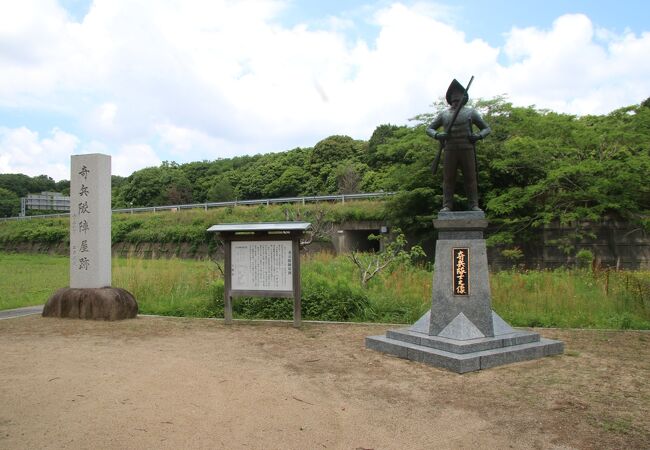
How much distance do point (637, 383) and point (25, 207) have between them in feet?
173

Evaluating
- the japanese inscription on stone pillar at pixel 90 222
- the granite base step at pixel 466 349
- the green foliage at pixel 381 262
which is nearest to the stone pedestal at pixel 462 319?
the granite base step at pixel 466 349

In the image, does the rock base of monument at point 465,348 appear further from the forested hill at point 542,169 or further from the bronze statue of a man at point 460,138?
the forested hill at point 542,169

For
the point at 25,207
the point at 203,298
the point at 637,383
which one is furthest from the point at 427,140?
the point at 25,207

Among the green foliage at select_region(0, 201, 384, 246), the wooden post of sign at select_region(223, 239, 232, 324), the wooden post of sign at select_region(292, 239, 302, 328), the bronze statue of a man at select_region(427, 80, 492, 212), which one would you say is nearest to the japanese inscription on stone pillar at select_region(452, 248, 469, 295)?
the bronze statue of a man at select_region(427, 80, 492, 212)

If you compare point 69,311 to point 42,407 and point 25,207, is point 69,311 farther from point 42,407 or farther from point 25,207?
point 25,207

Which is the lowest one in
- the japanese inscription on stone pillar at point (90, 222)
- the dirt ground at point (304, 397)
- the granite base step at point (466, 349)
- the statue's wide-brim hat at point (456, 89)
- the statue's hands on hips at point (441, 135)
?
the dirt ground at point (304, 397)

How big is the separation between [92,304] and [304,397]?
560 centimetres

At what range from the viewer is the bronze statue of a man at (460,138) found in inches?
247

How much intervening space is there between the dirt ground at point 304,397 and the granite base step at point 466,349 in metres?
0.13

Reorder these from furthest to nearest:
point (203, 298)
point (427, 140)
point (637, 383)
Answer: point (427, 140) < point (203, 298) < point (637, 383)

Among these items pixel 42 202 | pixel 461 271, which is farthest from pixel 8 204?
pixel 461 271

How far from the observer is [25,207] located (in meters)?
47.0

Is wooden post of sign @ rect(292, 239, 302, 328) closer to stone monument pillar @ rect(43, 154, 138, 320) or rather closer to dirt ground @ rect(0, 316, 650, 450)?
dirt ground @ rect(0, 316, 650, 450)

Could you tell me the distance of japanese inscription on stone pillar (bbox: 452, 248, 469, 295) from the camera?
5973 mm
